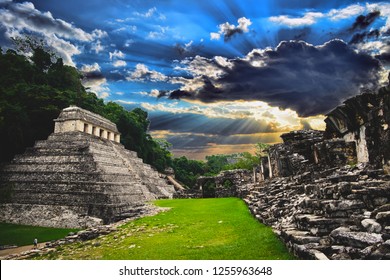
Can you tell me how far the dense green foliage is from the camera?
2020 cm

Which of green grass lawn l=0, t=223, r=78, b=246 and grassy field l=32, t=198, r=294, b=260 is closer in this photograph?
grassy field l=32, t=198, r=294, b=260

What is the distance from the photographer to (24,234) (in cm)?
1360

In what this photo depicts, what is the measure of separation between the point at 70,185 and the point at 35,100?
9580mm

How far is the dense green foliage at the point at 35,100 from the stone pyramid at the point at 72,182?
1.54 metres

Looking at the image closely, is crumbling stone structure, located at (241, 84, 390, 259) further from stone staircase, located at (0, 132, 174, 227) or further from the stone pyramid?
stone staircase, located at (0, 132, 174, 227)

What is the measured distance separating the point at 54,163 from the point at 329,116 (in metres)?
17.9

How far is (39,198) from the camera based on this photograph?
60.3 feet

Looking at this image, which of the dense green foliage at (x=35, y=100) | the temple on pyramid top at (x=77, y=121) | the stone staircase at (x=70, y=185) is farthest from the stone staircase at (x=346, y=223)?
the temple on pyramid top at (x=77, y=121)

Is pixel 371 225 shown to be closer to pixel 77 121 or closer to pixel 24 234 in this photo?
pixel 24 234

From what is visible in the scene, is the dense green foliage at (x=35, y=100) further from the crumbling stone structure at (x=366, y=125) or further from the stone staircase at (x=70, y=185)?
the crumbling stone structure at (x=366, y=125)

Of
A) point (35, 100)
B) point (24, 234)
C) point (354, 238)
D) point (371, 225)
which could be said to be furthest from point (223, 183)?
point (354, 238)

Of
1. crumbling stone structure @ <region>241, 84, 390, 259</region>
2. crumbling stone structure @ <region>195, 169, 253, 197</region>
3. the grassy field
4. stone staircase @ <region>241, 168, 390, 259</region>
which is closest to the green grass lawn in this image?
the grassy field
